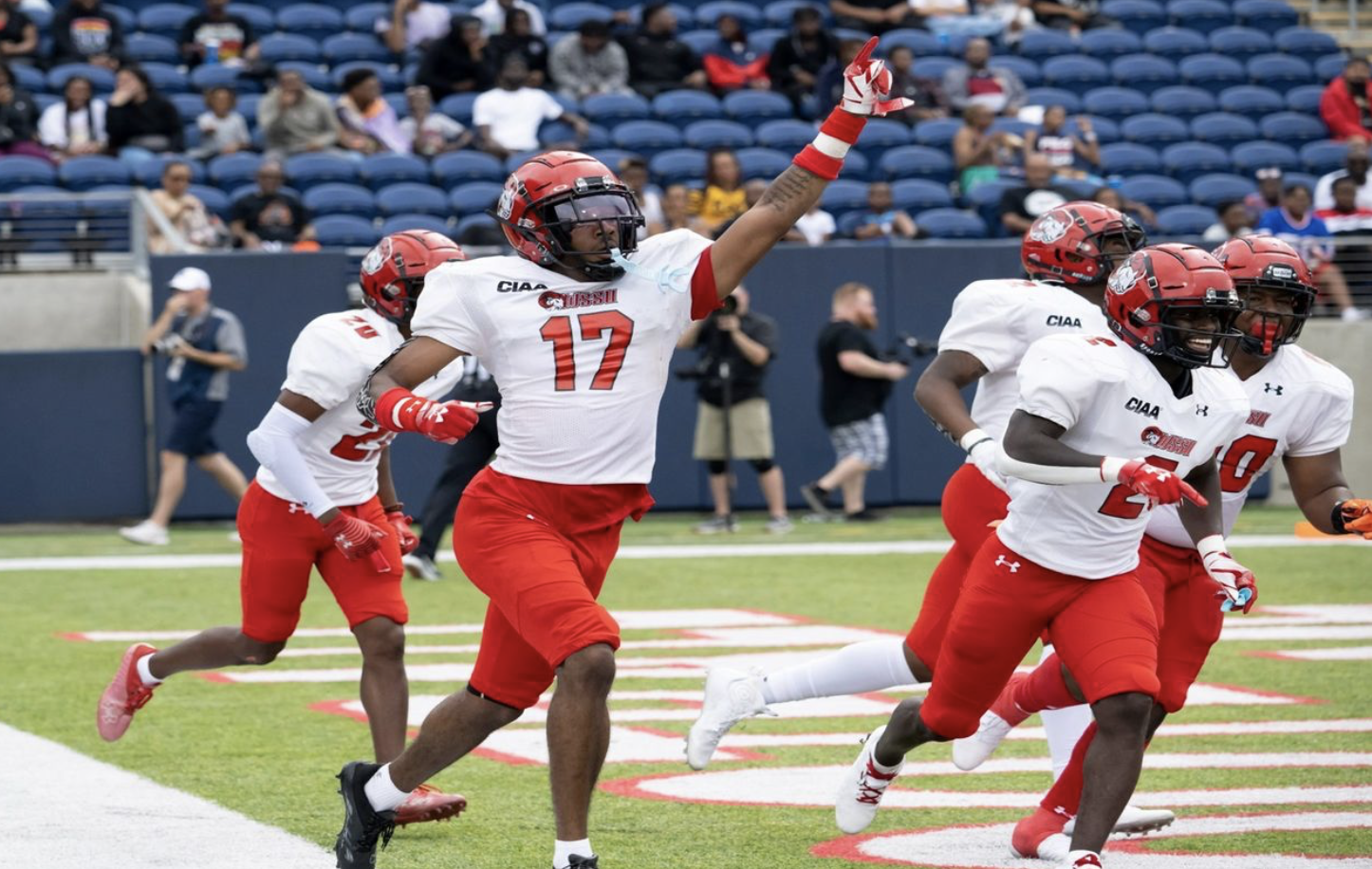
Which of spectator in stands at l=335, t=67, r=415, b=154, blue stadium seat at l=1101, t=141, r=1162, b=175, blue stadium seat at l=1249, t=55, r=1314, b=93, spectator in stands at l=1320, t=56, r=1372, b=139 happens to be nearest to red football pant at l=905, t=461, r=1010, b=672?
spectator in stands at l=335, t=67, r=415, b=154

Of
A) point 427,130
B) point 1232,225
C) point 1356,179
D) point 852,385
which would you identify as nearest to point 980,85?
point 1232,225

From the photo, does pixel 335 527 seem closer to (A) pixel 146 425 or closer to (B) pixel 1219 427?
(B) pixel 1219 427

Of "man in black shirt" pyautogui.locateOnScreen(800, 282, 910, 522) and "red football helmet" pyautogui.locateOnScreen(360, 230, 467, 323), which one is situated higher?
"red football helmet" pyautogui.locateOnScreen(360, 230, 467, 323)

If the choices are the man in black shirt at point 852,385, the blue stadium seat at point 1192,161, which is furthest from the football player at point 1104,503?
the blue stadium seat at point 1192,161

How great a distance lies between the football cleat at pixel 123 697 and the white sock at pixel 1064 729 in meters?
2.85

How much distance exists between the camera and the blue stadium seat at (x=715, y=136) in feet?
57.6

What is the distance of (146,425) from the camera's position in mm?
15055

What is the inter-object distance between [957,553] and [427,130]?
11923mm

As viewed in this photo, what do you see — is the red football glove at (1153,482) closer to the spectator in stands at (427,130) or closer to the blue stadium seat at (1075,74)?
the spectator in stands at (427,130)

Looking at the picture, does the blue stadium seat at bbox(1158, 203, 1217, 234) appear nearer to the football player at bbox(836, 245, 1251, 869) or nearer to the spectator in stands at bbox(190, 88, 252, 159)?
the spectator in stands at bbox(190, 88, 252, 159)

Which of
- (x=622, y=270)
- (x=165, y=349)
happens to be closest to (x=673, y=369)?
(x=165, y=349)

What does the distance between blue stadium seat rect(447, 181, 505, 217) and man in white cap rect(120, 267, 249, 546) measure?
267cm

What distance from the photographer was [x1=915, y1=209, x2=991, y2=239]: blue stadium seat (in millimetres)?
16547

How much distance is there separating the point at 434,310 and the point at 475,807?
1743mm
